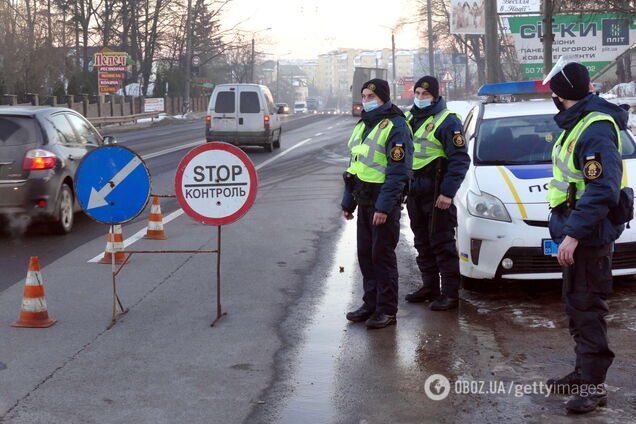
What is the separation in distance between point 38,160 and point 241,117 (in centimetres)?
1534

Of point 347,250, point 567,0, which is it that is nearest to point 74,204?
point 347,250

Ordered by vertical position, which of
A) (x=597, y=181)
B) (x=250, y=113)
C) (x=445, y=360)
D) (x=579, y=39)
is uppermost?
(x=579, y=39)

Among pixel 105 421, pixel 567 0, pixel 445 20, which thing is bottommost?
pixel 105 421

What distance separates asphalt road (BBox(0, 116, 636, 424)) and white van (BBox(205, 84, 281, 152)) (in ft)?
52.2

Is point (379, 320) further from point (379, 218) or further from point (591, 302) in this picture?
point (591, 302)

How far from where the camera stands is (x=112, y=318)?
6613 millimetres

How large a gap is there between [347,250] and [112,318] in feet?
11.7

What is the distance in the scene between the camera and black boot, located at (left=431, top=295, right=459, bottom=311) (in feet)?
22.6

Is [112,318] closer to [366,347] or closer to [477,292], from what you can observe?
[366,347]

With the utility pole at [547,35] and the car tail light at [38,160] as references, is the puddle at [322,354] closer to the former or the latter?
the car tail light at [38,160]

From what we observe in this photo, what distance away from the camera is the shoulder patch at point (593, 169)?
4465mm

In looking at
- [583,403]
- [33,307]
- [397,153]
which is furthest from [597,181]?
[33,307]

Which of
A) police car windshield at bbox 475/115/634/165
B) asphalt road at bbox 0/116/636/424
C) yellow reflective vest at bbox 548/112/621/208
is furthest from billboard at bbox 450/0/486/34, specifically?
yellow reflective vest at bbox 548/112/621/208

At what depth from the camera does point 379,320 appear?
6391mm
